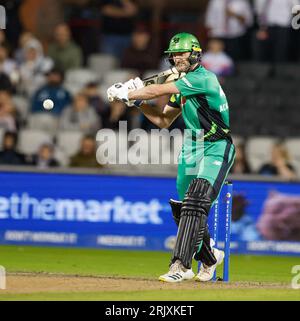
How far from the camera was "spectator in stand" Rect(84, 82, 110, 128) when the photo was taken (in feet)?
62.7

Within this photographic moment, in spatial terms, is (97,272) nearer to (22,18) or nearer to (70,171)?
(70,171)

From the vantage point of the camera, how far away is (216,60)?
19812mm

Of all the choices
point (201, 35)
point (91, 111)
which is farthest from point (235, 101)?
point (91, 111)

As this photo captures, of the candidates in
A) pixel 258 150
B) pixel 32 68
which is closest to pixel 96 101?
pixel 32 68

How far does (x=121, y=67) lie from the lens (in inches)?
809

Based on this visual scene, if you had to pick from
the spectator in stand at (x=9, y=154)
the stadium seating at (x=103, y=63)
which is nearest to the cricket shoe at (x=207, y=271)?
the spectator in stand at (x=9, y=154)

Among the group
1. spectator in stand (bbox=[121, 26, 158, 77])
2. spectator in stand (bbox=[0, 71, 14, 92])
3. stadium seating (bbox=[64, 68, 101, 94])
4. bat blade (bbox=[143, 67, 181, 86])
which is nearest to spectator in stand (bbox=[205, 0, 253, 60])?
spectator in stand (bbox=[121, 26, 158, 77])

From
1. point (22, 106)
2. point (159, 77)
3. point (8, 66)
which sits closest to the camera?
point (159, 77)

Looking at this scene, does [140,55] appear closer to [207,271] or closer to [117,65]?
[117,65]

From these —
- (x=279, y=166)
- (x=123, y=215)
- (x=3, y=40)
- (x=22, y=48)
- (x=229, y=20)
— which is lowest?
(x=123, y=215)

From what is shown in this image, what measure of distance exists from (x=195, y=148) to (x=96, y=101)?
8.28 meters

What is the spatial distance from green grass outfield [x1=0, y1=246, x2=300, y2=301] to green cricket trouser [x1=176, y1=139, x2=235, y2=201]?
1056 millimetres

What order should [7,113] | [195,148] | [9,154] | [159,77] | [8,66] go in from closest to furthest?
[195,148] → [159,77] → [9,154] → [7,113] → [8,66]

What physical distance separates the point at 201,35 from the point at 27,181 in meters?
5.28
